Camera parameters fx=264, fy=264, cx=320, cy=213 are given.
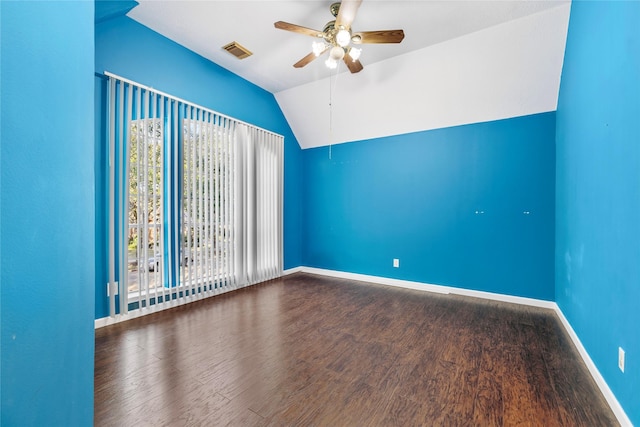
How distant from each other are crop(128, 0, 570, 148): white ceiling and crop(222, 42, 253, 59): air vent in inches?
2.6

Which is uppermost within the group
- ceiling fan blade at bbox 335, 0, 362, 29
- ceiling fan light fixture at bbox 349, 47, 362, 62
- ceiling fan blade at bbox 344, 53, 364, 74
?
ceiling fan blade at bbox 335, 0, 362, 29

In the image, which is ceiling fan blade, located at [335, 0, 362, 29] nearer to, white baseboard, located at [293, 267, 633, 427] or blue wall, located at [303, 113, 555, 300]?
blue wall, located at [303, 113, 555, 300]

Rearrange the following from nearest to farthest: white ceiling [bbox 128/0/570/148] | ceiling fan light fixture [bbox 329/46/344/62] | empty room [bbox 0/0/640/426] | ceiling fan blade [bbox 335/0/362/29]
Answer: empty room [bbox 0/0/640/426] < ceiling fan blade [bbox 335/0/362/29] < ceiling fan light fixture [bbox 329/46/344/62] < white ceiling [bbox 128/0/570/148]

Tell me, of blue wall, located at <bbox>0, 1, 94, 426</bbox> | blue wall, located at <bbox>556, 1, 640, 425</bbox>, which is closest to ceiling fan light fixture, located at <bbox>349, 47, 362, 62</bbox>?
blue wall, located at <bbox>556, 1, 640, 425</bbox>

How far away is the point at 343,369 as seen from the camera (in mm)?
1947

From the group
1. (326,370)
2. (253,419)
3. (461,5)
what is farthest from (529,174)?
(253,419)

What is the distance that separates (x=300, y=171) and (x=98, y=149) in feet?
10.7

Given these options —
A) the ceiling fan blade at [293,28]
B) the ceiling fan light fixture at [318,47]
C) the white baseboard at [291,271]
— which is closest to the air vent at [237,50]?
the ceiling fan blade at [293,28]

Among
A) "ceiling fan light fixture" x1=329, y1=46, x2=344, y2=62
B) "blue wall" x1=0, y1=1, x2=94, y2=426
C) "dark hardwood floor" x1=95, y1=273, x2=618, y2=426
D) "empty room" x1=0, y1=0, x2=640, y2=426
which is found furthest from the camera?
"ceiling fan light fixture" x1=329, y1=46, x2=344, y2=62

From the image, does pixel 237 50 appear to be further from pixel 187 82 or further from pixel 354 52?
pixel 354 52

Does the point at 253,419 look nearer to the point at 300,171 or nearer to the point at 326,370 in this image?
the point at 326,370

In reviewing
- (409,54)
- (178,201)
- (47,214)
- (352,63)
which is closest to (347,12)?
(352,63)

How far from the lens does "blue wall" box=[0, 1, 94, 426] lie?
0.70 metres

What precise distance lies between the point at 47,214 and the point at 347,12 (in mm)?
2410
